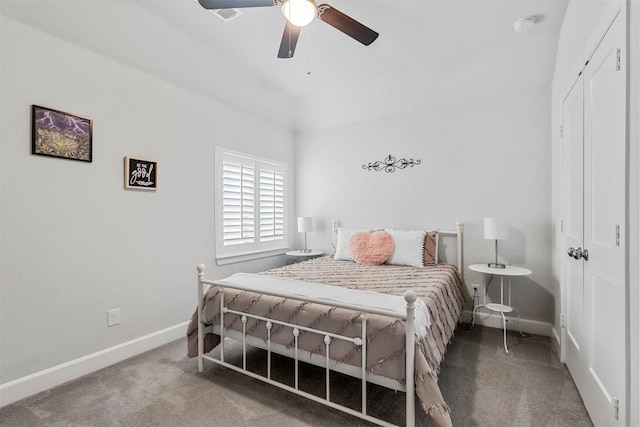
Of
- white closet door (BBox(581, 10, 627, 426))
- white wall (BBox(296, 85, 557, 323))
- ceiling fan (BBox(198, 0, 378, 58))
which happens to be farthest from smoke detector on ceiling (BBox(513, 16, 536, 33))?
ceiling fan (BBox(198, 0, 378, 58))

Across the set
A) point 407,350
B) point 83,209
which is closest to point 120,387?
point 83,209

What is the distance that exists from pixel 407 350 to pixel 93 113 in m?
2.91

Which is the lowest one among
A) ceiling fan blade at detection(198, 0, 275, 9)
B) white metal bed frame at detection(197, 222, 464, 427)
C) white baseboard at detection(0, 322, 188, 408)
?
white baseboard at detection(0, 322, 188, 408)

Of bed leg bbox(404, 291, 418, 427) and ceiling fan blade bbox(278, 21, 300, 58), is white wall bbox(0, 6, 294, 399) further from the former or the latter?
bed leg bbox(404, 291, 418, 427)

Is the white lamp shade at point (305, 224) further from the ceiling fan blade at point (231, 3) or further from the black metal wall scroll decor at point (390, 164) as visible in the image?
the ceiling fan blade at point (231, 3)

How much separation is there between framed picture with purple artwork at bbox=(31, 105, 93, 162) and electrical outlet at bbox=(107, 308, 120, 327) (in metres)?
1.29

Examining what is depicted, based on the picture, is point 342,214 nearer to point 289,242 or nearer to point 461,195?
point 289,242

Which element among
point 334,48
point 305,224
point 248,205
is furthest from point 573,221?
point 248,205

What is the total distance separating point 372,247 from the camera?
343 centimetres

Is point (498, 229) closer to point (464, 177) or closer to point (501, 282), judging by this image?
point (501, 282)

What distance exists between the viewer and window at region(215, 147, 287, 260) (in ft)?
11.7

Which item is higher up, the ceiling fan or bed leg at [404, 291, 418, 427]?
the ceiling fan

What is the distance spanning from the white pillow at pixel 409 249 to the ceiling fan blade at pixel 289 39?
225 centimetres

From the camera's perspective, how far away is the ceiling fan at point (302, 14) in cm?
182
